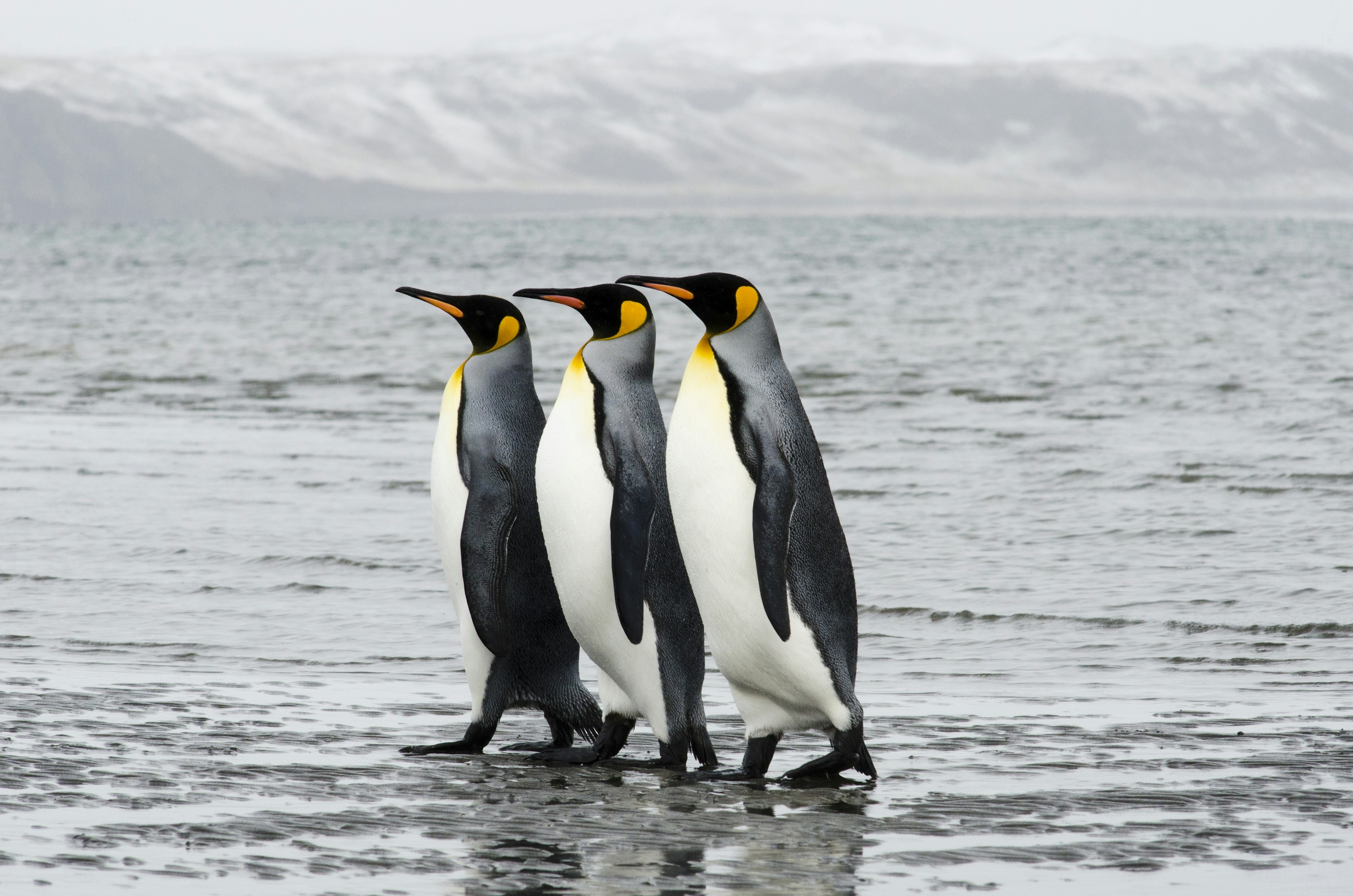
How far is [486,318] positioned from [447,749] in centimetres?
109

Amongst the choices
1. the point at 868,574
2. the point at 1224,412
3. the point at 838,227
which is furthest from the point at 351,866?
the point at 838,227

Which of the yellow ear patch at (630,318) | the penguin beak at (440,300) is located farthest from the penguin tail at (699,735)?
the penguin beak at (440,300)

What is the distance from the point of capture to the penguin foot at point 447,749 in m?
4.04

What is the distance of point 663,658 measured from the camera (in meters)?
3.95

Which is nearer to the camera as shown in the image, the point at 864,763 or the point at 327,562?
the point at 864,763

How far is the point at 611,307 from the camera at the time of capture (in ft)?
13.0

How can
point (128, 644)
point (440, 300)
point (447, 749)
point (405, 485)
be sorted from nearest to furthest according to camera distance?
1. point (447, 749)
2. point (440, 300)
3. point (128, 644)
4. point (405, 485)

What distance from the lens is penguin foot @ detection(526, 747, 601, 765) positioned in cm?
401

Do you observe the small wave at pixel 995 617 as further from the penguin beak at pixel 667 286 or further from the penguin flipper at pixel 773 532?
the penguin beak at pixel 667 286

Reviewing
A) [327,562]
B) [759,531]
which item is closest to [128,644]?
[327,562]

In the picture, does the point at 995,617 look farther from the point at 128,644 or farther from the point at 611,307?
the point at 128,644

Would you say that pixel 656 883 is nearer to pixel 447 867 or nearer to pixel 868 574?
pixel 447 867

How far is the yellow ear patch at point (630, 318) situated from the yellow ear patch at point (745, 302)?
24 centimetres

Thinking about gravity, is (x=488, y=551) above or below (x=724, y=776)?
above
